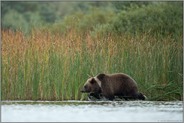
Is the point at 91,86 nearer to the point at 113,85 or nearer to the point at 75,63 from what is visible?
the point at 113,85

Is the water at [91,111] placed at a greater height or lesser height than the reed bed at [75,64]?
lesser

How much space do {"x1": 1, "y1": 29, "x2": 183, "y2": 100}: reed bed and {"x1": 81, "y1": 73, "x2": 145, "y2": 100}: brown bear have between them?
0.95ft

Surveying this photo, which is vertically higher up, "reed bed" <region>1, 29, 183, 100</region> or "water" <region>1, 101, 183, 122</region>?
"reed bed" <region>1, 29, 183, 100</region>

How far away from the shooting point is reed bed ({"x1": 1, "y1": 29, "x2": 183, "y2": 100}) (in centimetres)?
1424

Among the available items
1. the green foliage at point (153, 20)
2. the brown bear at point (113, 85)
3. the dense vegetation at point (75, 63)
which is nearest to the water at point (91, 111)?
the brown bear at point (113, 85)

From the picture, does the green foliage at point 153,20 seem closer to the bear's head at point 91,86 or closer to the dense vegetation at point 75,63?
the dense vegetation at point 75,63

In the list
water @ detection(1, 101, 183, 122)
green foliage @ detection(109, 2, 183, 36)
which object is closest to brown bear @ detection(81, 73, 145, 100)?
water @ detection(1, 101, 183, 122)

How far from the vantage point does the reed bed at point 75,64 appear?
46.7 feet

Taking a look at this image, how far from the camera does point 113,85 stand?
1430 cm

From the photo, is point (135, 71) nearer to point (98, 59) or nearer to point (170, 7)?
point (98, 59)

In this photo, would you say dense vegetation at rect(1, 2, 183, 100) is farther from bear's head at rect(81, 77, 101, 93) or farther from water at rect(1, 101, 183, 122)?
water at rect(1, 101, 183, 122)

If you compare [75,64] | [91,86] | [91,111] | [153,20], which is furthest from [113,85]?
[153,20]

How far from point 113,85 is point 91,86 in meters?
0.46

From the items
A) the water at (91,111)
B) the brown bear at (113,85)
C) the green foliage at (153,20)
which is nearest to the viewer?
the water at (91,111)
